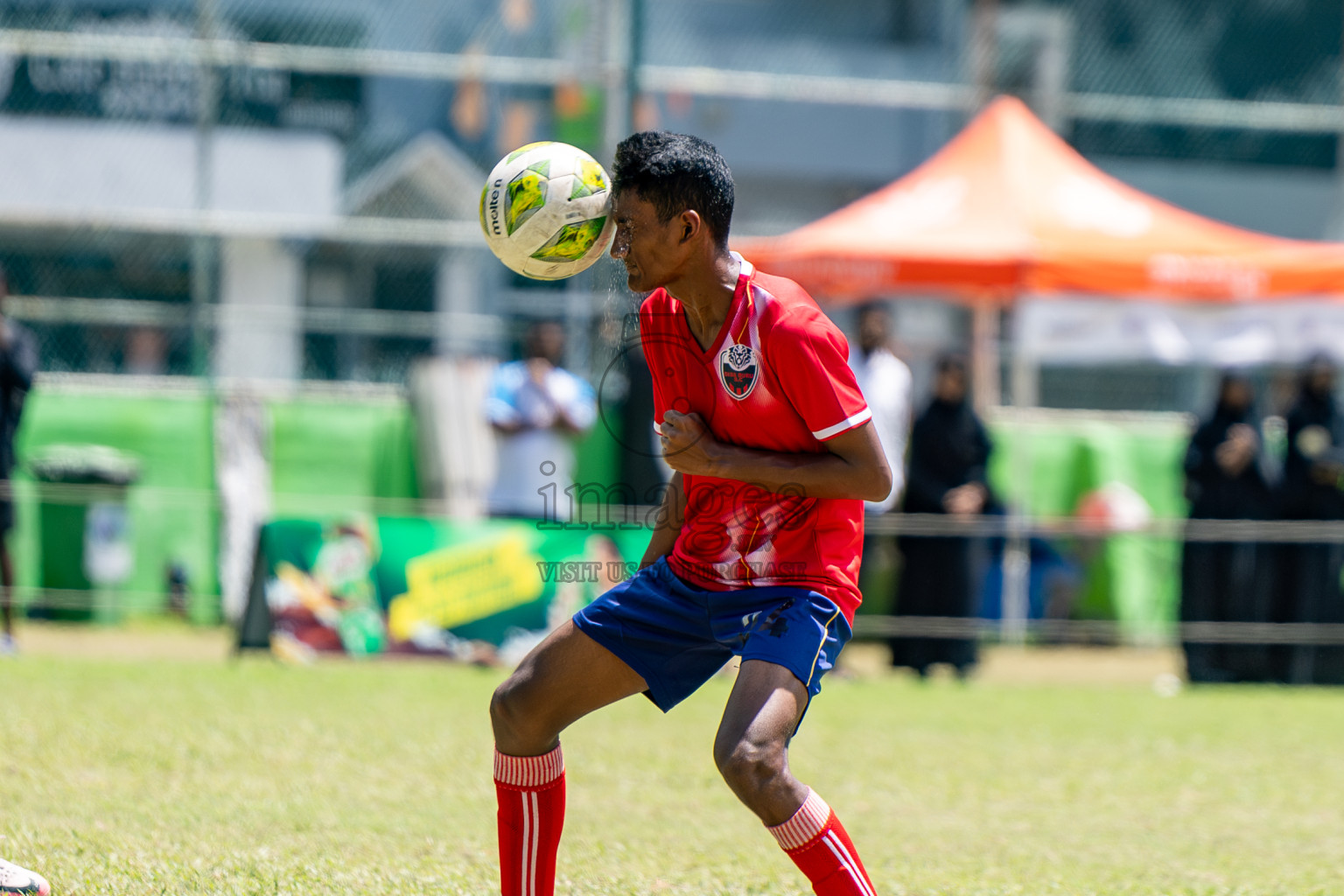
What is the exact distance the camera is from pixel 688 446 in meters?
3.64

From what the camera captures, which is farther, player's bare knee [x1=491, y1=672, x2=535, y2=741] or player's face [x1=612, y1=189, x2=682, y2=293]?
player's bare knee [x1=491, y1=672, x2=535, y2=741]

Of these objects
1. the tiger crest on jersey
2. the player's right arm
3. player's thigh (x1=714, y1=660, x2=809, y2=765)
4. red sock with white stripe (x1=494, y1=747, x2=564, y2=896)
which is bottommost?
red sock with white stripe (x1=494, y1=747, x2=564, y2=896)

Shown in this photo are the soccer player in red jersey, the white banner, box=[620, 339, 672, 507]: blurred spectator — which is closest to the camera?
the soccer player in red jersey

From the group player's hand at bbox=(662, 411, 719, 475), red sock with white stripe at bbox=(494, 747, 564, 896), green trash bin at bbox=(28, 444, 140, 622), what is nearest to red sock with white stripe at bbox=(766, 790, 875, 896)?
red sock with white stripe at bbox=(494, 747, 564, 896)

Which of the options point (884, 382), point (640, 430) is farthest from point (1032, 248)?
point (640, 430)

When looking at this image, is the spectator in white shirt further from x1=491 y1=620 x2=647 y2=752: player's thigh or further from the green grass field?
x1=491 y1=620 x2=647 y2=752: player's thigh

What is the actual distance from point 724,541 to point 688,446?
0.98 ft

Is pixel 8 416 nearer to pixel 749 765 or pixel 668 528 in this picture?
pixel 668 528

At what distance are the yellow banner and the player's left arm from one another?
5832mm

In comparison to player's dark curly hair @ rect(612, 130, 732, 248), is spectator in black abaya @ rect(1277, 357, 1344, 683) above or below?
below

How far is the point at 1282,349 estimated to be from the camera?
1038 cm

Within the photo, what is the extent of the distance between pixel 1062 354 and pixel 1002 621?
82.8 inches

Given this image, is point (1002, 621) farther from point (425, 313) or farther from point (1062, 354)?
point (425, 313)

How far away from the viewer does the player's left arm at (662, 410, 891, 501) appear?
3.55 m
